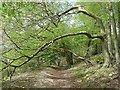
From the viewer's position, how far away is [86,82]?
1.77 meters

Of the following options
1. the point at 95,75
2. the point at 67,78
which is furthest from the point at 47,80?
the point at 95,75

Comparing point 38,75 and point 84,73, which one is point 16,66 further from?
point 84,73

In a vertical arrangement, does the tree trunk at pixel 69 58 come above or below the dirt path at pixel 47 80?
above

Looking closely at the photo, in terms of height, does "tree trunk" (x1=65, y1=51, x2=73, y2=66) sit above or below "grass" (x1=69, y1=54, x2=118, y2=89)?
above

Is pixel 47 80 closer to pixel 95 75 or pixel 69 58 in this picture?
pixel 69 58

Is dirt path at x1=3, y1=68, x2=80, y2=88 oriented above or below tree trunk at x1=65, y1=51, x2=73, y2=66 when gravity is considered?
below

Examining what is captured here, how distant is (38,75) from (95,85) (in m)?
0.50

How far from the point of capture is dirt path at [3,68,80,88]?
1.70 metres

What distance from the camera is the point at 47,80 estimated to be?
5.75ft

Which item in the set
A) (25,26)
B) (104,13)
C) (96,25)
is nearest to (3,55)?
(25,26)

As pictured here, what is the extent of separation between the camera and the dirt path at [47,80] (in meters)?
1.70

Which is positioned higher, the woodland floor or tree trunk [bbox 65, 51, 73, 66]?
tree trunk [bbox 65, 51, 73, 66]

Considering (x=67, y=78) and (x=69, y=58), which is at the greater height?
(x=69, y=58)

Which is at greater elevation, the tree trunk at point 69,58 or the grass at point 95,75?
the tree trunk at point 69,58
